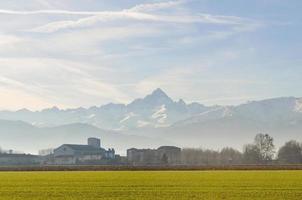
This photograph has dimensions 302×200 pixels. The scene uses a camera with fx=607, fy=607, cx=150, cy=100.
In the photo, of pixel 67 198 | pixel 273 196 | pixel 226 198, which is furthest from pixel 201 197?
pixel 67 198

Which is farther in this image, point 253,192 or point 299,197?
point 253,192

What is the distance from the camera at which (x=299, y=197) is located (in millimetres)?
39406

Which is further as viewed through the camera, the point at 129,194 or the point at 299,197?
the point at 129,194

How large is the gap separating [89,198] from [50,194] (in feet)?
17.9

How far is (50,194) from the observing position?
1725 inches

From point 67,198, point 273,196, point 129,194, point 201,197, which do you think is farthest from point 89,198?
point 273,196

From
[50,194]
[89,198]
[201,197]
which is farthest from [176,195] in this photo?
[50,194]

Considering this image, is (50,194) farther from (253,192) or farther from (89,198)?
(253,192)

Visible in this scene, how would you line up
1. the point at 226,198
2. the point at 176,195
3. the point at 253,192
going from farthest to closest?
1. the point at 253,192
2. the point at 176,195
3. the point at 226,198

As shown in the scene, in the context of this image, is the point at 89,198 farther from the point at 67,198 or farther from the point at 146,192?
Result: the point at 146,192

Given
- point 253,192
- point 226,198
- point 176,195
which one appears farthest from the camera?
point 253,192

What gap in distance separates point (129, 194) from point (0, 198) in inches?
348

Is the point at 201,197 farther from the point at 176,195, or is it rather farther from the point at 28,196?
the point at 28,196

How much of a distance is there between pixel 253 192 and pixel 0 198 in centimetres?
1796
